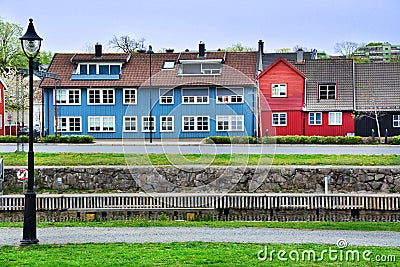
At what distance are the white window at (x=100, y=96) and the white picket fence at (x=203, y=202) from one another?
31.0 m

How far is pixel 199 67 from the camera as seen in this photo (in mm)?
53000

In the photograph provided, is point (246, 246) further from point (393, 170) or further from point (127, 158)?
point (127, 158)

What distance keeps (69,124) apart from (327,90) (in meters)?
18.4

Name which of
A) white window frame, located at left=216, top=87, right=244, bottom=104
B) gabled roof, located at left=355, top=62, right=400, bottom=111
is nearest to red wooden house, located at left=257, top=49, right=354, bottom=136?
gabled roof, located at left=355, top=62, right=400, bottom=111

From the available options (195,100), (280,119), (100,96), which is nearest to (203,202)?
(280,119)

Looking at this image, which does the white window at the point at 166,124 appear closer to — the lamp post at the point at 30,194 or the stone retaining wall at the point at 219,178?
the stone retaining wall at the point at 219,178

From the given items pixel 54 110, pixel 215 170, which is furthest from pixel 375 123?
pixel 215 170

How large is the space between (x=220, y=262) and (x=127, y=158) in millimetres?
16585

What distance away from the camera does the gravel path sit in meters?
15.6

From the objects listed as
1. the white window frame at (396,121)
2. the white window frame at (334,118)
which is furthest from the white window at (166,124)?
the white window frame at (396,121)

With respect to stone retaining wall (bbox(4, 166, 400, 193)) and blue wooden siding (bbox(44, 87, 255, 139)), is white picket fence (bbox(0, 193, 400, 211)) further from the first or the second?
blue wooden siding (bbox(44, 87, 255, 139))

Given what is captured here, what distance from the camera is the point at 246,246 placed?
14391 mm

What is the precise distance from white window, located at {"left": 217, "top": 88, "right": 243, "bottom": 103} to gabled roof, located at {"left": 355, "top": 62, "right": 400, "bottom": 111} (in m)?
7.94

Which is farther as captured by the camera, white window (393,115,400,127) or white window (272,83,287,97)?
white window (272,83,287,97)
